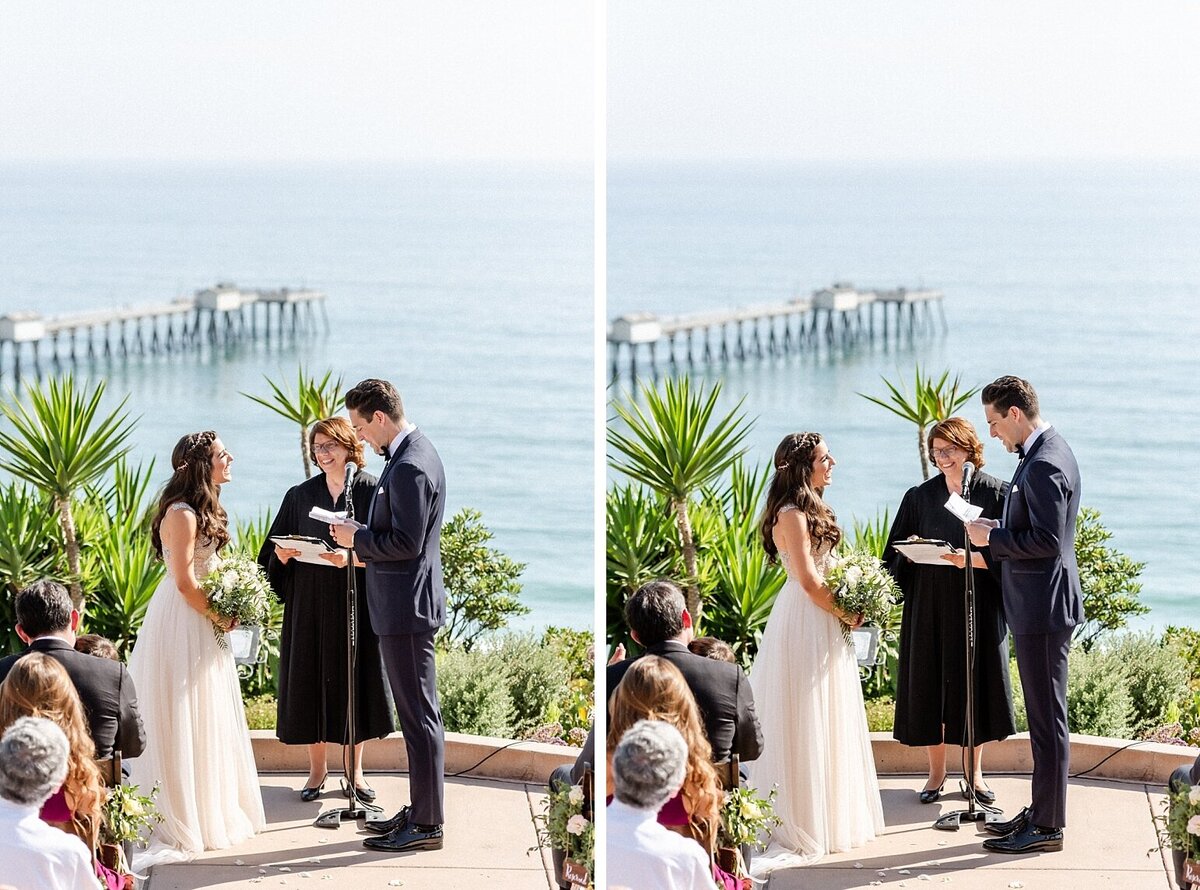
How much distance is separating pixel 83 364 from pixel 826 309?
12660 millimetres

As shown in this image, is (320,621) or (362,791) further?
(362,791)

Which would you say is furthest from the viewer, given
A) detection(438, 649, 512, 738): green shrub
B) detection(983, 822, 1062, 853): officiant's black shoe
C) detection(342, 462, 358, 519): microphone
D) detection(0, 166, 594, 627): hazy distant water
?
detection(0, 166, 594, 627): hazy distant water

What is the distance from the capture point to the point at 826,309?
2762cm

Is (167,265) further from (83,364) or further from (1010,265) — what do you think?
(1010,265)

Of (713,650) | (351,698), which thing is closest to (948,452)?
(713,650)

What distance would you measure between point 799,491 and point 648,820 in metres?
1.18

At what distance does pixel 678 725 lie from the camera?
4926mm

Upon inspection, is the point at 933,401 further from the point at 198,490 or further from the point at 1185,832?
the point at 198,490

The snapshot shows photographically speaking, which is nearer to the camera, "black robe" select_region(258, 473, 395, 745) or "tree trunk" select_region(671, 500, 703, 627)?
"black robe" select_region(258, 473, 395, 745)

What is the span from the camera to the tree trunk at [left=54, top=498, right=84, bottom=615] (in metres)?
5.25

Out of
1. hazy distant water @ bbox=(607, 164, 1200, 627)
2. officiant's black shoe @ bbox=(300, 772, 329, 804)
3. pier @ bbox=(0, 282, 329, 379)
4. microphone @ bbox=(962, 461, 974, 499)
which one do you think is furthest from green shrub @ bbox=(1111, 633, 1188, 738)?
pier @ bbox=(0, 282, 329, 379)

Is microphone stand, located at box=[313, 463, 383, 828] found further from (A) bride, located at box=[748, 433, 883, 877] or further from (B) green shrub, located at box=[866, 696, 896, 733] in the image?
(B) green shrub, located at box=[866, 696, 896, 733]

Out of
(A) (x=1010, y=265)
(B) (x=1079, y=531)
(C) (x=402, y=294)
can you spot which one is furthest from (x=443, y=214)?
(B) (x=1079, y=531)

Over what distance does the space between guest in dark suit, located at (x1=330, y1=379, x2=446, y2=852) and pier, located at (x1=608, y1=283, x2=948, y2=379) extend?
50.9 ft
